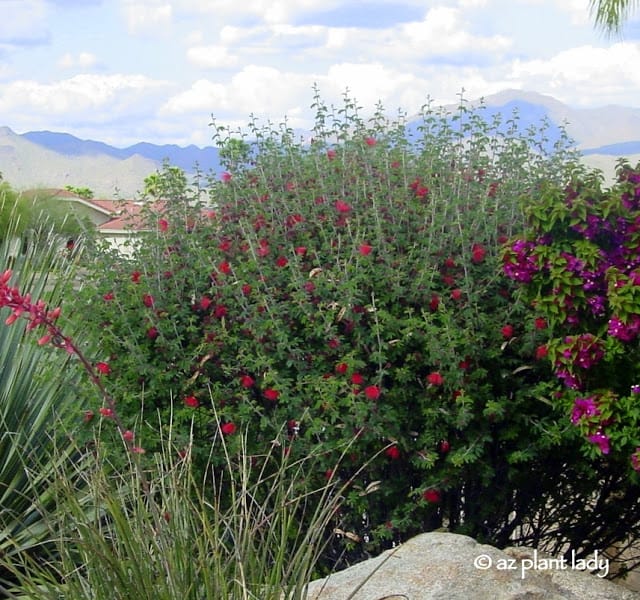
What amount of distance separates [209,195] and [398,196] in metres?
1.23

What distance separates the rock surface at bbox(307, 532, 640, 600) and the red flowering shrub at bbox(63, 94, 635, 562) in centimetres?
58

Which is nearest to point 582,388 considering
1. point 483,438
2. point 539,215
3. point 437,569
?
point 483,438

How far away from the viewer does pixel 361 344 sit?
4707mm

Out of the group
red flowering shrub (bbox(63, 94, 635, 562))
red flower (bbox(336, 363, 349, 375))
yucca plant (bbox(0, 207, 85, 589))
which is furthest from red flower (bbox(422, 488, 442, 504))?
yucca plant (bbox(0, 207, 85, 589))

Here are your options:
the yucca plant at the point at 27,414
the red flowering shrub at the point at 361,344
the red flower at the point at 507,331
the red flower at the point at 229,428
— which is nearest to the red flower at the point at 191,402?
the red flowering shrub at the point at 361,344

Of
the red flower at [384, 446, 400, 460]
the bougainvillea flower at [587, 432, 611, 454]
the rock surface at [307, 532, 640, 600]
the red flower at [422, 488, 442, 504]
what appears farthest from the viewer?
the red flower at [422, 488, 442, 504]

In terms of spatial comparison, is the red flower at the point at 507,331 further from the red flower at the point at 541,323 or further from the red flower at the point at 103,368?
the red flower at the point at 103,368

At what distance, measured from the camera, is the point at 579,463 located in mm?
4969

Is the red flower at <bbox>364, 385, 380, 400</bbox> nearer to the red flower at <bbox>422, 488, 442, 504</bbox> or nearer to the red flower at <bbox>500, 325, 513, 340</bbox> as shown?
the red flower at <bbox>422, 488, 442, 504</bbox>

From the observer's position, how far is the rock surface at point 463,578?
3.75m

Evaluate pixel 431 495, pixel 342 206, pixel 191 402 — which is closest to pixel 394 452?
pixel 431 495

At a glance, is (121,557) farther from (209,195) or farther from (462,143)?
(462,143)

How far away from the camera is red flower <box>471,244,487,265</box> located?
16.1 ft

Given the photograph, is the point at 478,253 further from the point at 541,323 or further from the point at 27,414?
the point at 27,414
